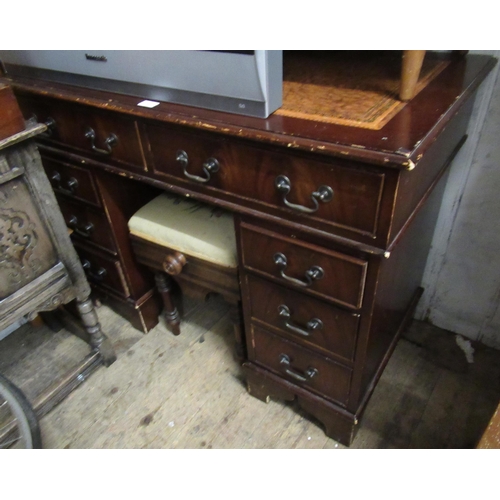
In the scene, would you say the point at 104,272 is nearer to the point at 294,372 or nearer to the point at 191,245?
the point at 191,245

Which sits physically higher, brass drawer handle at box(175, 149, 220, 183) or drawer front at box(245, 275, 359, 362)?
brass drawer handle at box(175, 149, 220, 183)

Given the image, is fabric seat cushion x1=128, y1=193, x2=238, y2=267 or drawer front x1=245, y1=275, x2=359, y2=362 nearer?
drawer front x1=245, y1=275, x2=359, y2=362

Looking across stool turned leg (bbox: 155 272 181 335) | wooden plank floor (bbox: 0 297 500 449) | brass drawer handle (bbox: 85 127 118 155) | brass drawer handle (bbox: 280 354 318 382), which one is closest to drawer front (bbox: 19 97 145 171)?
brass drawer handle (bbox: 85 127 118 155)

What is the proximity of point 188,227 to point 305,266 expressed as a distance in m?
0.41

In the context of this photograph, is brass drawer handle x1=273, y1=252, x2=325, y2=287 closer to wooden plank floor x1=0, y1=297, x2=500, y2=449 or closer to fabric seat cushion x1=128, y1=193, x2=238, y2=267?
fabric seat cushion x1=128, y1=193, x2=238, y2=267

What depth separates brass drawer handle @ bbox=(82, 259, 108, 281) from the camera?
1.41 metres

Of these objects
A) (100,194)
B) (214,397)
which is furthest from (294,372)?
(100,194)

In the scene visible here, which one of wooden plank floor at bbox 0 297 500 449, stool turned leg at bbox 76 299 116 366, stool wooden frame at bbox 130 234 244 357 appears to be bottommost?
wooden plank floor at bbox 0 297 500 449

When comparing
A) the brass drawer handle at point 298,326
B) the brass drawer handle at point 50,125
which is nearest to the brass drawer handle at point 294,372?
the brass drawer handle at point 298,326

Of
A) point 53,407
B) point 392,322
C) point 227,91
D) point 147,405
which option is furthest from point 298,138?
point 53,407

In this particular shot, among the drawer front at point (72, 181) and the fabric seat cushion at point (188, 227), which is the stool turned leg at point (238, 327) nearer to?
the fabric seat cushion at point (188, 227)

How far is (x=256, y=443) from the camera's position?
1.15 m

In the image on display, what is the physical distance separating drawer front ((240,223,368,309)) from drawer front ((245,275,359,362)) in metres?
0.04

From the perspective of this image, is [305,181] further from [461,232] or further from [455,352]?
[455,352]
